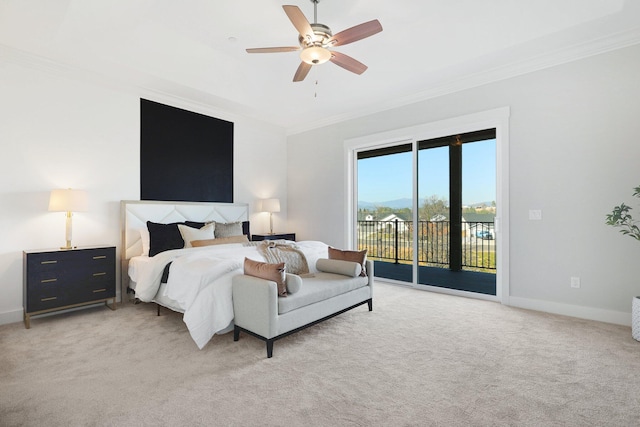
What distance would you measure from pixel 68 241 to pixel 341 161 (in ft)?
13.3

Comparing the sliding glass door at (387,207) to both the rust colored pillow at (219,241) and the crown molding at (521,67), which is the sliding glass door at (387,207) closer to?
the crown molding at (521,67)

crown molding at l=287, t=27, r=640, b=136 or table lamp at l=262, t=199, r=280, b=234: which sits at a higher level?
crown molding at l=287, t=27, r=640, b=136

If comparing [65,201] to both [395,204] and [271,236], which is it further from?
[395,204]

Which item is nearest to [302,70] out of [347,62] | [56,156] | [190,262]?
[347,62]

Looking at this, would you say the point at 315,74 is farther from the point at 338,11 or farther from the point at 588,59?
the point at 588,59

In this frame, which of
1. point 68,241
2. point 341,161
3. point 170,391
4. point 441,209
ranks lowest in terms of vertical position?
point 170,391

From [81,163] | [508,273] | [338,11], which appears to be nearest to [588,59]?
[508,273]

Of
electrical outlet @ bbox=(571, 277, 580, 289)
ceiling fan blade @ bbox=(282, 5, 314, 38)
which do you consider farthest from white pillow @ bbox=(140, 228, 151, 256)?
electrical outlet @ bbox=(571, 277, 580, 289)

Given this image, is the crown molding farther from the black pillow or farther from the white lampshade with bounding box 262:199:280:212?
the black pillow

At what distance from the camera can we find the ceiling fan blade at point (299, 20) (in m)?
2.24

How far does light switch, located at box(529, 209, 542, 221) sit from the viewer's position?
3.62 m

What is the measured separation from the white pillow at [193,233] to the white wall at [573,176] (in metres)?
3.82

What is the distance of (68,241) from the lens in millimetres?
3525

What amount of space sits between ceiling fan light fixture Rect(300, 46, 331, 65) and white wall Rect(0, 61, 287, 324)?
2.88 metres
